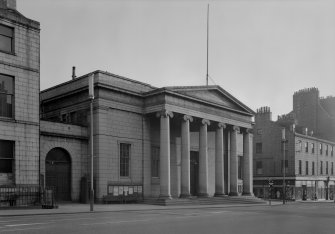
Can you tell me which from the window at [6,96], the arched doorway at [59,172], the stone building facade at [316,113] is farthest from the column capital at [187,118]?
the stone building facade at [316,113]

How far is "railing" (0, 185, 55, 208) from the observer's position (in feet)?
95.0

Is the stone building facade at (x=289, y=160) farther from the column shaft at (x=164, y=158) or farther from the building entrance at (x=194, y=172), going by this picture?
the column shaft at (x=164, y=158)

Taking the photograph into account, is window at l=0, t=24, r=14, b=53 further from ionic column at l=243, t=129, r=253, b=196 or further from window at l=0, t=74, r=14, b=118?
ionic column at l=243, t=129, r=253, b=196

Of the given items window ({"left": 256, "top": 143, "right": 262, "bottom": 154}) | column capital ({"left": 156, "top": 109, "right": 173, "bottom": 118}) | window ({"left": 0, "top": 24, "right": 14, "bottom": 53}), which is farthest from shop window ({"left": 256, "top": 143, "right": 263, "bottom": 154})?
window ({"left": 0, "top": 24, "right": 14, "bottom": 53})

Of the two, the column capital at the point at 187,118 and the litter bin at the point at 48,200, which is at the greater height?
the column capital at the point at 187,118

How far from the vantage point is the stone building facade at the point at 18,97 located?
3030 cm

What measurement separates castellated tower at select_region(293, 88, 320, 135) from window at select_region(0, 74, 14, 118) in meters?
64.5

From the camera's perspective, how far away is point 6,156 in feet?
99.3

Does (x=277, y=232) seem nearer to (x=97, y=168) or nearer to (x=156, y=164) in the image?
(x=97, y=168)

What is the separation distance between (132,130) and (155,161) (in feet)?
15.0

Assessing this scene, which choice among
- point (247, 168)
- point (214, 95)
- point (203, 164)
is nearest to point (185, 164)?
point (203, 164)

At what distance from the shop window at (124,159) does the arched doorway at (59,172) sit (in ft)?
15.5

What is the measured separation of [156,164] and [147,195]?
3.34 metres

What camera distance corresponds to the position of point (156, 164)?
44.1 meters
